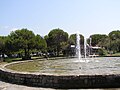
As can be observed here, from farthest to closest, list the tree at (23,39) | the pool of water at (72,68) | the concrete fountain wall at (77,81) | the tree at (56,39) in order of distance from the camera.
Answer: the tree at (56,39) → the tree at (23,39) → the pool of water at (72,68) → the concrete fountain wall at (77,81)

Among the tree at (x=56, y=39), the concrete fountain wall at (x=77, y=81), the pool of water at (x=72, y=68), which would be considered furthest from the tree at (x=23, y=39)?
the concrete fountain wall at (x=77, y=81)

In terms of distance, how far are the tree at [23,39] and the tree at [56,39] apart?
10404mm

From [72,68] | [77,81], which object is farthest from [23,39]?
[77,81]

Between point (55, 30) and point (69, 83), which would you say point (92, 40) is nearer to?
point (55, 30)

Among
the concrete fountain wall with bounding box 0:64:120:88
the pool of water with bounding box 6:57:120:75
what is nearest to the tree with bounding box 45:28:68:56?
the pool of water with bounding box 6:57:120:75

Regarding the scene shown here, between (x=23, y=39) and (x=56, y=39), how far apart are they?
14552mm

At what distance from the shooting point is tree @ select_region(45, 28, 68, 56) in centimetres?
6538

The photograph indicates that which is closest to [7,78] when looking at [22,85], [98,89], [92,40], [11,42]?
[22,85]

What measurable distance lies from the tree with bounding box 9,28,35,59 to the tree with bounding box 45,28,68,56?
34.1ft

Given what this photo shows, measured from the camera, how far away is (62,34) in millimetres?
67562

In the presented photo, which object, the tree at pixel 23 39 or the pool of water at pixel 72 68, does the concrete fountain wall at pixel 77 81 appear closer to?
the pool of water at pixel 72 68

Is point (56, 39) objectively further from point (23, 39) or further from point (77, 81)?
point (77, 81)

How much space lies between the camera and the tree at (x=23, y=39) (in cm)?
5153

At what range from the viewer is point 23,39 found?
52.8 metres
